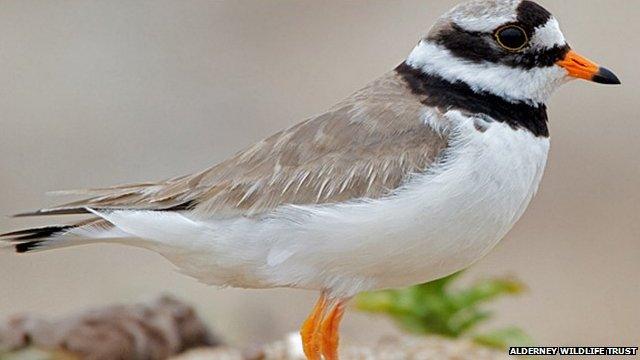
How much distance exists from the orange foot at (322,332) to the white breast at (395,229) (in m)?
0.19

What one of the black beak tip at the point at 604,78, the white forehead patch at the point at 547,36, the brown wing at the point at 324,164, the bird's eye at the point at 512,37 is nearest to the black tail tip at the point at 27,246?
the brown wing at the point at 324,164

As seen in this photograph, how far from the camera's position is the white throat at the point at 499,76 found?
473 cm

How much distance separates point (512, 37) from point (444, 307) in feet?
5.95

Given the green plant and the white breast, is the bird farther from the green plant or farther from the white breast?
the green plant

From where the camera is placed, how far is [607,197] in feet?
31.7

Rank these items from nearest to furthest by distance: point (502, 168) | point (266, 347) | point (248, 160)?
point (502, 168) → point (248, 160) → point (266, 347)

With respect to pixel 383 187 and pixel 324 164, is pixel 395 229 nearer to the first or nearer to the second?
pixel 383 187

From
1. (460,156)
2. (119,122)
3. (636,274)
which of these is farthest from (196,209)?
(119,122)

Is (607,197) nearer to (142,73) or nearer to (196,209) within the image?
(142,73)

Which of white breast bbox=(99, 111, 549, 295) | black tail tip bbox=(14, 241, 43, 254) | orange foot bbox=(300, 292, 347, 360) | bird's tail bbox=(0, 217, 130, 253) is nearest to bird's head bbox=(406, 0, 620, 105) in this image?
white breast bbox=(99, 111, 549, 295)

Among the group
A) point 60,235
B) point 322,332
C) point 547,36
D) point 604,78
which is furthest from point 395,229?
point 60,235

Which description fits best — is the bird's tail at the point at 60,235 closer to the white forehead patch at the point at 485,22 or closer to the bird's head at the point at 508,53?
the bird's head at the point at 508,53

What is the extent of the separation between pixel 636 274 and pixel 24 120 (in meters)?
5.63

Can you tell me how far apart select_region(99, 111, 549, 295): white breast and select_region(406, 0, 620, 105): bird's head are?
7.2 inches
